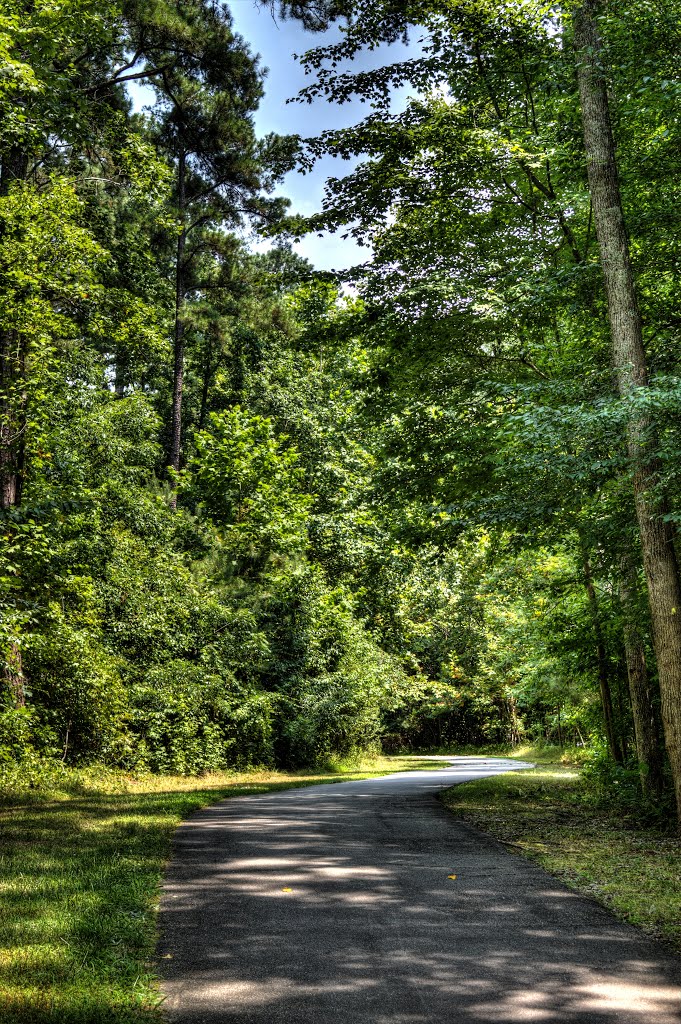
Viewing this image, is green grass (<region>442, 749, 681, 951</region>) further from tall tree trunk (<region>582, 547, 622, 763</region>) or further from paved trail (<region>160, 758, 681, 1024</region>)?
tall tree trunk (<region>582, 547, 622, 763</region>)

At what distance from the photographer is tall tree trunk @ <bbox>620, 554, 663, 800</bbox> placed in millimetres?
12281

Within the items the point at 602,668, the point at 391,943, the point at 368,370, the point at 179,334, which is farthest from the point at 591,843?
the point at 179,334

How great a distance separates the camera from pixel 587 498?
1082cm

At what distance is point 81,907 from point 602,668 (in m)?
12.5

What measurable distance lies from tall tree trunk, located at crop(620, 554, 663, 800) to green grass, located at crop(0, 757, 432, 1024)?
282 inches

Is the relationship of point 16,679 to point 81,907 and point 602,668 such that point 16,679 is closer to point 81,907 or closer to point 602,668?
point 81,907

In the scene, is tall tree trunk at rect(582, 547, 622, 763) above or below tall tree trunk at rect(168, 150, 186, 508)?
below

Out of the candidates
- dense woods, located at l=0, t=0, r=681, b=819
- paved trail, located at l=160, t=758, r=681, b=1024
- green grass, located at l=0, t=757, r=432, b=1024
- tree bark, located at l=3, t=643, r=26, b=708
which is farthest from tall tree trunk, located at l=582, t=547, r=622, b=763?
tree bark, located at l=3, t=643, r=26, b=708

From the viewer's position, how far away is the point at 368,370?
16.6 m

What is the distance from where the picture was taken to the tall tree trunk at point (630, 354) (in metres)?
9.50

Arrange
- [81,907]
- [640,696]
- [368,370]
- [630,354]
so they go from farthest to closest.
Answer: [368,370]
[640,696]
[630,354]
[81,907]

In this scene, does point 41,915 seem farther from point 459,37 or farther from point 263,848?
point 459,37

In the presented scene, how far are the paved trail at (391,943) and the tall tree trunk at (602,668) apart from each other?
24.6 ft

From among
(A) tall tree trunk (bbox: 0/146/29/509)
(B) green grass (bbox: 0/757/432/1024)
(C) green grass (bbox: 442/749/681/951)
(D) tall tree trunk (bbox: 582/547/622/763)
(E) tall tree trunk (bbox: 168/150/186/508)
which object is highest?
(E) tall tree trunk (bbox: 168/150/186/508)
